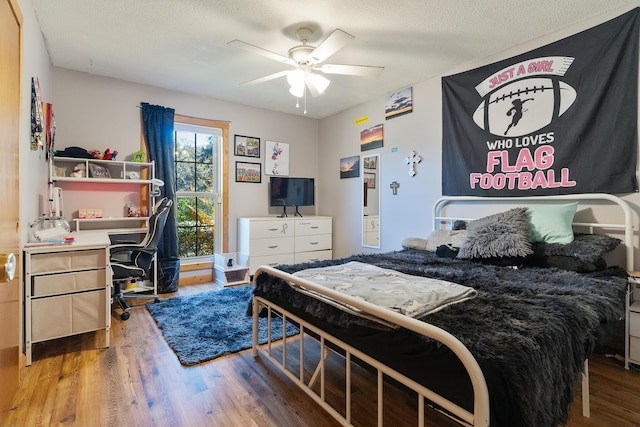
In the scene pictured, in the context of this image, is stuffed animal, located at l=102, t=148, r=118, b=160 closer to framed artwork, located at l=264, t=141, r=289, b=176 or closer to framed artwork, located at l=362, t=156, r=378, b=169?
framed artwork, located at l=264, t=141, r=289, b=176

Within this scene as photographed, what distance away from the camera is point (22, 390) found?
5.82 feet

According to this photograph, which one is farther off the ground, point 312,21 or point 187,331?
point 312,21

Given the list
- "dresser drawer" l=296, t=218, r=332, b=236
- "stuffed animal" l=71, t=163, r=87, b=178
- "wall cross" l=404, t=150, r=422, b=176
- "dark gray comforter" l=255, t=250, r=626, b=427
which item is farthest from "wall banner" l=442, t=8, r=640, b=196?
"stuffed animal" l=71, t=163, r=87, b=178

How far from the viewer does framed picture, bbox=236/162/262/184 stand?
175 inches

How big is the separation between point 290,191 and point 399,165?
1.68 metres

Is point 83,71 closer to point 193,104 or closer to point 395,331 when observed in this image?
point 193,104

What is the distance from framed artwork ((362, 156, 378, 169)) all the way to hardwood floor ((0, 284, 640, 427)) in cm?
266

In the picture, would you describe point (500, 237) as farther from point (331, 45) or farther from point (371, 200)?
point (371, 200)

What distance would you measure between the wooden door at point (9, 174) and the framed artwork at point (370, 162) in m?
3.38

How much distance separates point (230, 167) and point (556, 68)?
362 centimetres

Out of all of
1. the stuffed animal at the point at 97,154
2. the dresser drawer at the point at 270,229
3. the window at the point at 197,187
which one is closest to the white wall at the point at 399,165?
the dresser drawer at the point at 270,229

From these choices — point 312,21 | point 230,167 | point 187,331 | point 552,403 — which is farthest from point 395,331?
point 230,167

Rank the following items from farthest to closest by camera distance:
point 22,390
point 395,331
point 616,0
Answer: point 616,0 < point 22,390 < point 395,331

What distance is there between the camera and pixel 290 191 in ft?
15.5
